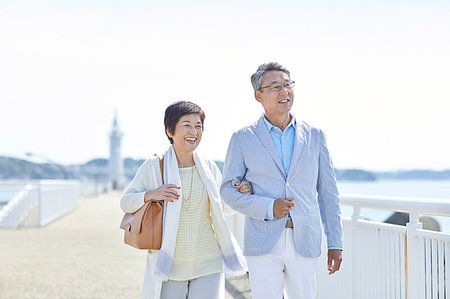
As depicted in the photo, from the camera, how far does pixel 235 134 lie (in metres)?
3.15

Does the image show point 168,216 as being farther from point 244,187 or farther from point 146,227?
point 244,187

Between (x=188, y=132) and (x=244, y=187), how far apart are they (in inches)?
22.5

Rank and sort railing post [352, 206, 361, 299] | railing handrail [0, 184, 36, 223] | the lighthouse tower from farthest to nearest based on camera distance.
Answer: the lighthouse tower, railing handrail [0, 184, 36, 223], railing post [352, 206, 361, 299]

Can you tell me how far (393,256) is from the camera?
3.57 metres

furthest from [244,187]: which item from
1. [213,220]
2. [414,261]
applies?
[414,261]

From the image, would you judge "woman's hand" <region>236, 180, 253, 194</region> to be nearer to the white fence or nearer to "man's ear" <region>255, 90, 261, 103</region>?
"man's ear" <region>255, 90, 261, 103</region>

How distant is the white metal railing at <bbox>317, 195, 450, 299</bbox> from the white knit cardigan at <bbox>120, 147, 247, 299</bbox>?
1.03 meters

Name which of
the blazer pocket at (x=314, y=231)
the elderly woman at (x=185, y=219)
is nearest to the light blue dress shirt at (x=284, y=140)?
the blazer pocket at (x=314, y=231)

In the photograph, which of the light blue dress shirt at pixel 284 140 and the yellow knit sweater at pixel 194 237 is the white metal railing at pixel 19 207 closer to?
the yellow knit sweater at pixel 194 237

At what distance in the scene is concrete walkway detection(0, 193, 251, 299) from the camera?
20.8ft

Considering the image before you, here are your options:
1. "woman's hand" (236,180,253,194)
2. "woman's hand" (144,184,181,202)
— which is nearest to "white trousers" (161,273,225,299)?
"woman's hand" (144,184,181,202)

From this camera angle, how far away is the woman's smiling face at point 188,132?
3.32 meters

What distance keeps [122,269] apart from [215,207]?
5.00 meters

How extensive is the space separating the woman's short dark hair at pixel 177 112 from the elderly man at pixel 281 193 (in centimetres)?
36
